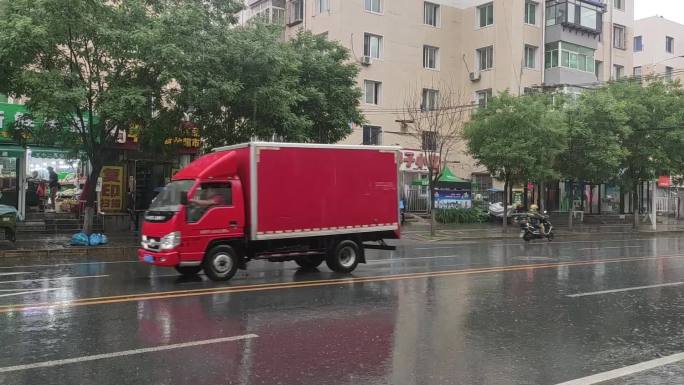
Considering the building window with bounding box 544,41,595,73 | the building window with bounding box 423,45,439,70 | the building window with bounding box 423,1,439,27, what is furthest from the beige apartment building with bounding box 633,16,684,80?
the building window with bounding box 423,45,439,70

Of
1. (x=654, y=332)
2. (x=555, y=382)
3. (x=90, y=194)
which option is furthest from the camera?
(x=90, y=194)

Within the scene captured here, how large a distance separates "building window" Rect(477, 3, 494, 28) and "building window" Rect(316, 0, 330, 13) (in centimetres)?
1134

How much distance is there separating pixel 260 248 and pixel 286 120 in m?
7.62

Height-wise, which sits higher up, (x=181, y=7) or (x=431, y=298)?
(x=181, y=7)

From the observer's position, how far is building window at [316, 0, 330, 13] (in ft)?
114

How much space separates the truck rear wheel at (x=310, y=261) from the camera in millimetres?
12953

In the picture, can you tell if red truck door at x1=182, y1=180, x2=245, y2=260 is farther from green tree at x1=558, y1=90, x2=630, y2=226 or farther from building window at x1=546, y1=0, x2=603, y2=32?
building window at x1=546, y1=0, x2=603, y2=32

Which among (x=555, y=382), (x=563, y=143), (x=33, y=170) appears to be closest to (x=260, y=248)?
(x=555, y=382)

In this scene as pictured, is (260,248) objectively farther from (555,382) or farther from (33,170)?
(33,170)

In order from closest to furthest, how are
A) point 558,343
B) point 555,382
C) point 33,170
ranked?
point 555,382, point 558,343, point 33,170

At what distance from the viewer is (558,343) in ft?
22.2

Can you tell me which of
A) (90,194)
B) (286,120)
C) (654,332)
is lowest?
(654,332)

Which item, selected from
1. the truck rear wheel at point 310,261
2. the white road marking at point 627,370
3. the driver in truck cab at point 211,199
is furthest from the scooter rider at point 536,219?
the white road marking at point 627,370

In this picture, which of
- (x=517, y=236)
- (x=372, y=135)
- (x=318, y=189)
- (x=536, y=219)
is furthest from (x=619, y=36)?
(x=318, y=189)
